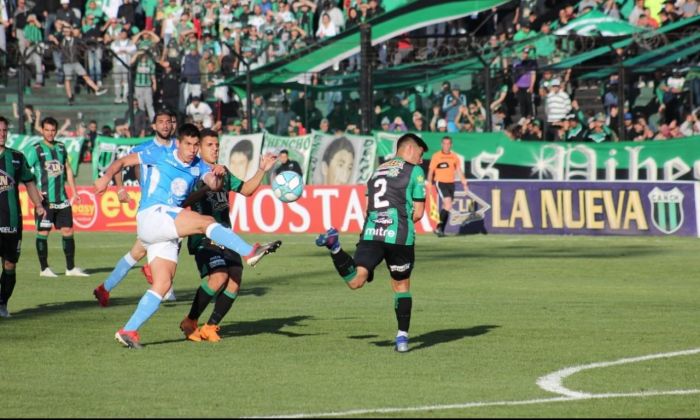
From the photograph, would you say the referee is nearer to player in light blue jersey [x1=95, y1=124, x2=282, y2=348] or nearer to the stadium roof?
the stadium roof

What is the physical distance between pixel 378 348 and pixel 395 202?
54.2 inches

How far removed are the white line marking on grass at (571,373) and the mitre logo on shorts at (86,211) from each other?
21.3 m

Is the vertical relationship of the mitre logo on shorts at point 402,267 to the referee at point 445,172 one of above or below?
below

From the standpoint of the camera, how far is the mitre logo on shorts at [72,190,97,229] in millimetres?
31422

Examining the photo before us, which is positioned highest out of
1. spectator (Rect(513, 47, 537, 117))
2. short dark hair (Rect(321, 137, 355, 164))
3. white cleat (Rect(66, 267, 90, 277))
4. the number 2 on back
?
A: spectator (Rect(513, 47, 537, 117))

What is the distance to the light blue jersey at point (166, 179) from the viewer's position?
1214 centimetres

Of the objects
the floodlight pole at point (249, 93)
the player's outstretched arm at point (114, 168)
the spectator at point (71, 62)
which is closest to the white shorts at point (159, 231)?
the player's outstretched arm at point (114, 168)

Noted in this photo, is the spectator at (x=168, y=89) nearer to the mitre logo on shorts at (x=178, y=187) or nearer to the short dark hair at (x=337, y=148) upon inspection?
the short dark hair at (x=337, y=148)

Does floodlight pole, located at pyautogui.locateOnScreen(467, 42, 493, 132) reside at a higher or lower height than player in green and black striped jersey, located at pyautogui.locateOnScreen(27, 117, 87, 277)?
higher

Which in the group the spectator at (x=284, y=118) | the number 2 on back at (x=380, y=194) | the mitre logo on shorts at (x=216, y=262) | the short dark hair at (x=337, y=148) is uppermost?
the spectator at (x=284, y=118)

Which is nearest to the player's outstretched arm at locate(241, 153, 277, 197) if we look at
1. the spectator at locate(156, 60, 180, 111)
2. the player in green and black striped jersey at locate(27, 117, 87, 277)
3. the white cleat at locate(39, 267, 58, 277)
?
the player in green and black striped jersey at locate(27, 117, 87, 277)

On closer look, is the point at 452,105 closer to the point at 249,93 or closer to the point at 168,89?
the point at 249,93

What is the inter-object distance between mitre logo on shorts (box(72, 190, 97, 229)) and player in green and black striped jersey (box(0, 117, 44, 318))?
16436 millimetres

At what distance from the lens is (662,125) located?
29031mm
